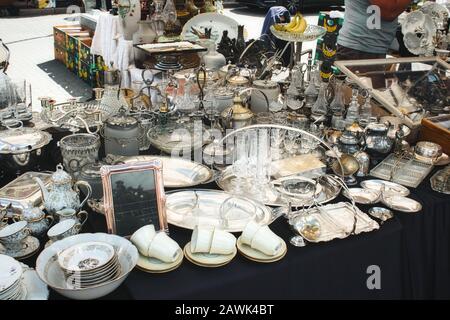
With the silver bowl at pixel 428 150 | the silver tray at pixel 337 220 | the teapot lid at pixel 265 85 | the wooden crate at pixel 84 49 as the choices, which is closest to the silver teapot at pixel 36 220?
the silver tray at pixel 337 220

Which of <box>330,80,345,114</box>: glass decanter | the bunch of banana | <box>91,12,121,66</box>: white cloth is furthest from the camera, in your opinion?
<box>91,12,121,66</box>: white cloth

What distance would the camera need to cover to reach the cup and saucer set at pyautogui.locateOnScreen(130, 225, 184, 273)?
3.45 feet

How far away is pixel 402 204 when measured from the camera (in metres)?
1.39

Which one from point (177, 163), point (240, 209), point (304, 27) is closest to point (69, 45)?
point (304, 27)

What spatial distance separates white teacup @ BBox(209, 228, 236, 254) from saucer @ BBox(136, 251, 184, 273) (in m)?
0.08

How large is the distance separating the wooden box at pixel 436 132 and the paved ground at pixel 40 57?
224cm

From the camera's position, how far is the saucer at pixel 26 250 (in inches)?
42.3

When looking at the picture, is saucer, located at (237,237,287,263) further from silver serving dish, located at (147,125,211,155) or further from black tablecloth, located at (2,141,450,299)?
silver serving dish, located at (147,125,211,155)

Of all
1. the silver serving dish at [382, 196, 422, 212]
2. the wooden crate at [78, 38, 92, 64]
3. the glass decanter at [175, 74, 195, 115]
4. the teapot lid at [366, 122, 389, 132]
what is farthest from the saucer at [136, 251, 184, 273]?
the wooden crate at [78, 38, 92, 64]

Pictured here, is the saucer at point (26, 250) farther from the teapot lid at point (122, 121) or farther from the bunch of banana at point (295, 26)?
the bunch of banana at point (295, 26)

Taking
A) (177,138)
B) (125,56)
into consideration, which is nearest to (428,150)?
(177,138)

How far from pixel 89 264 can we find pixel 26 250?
0.20 meters

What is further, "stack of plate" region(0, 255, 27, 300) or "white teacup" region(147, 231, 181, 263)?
"white teacup" region(147, 231, 181, 263)

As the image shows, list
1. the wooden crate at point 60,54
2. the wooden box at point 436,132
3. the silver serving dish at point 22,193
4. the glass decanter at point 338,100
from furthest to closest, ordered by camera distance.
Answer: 1. the wooden crate at point 60,54
2. the glass decanter at point 338,100
3. the wooden box at point 436,132
4. the silver serving dish at point 22,193
